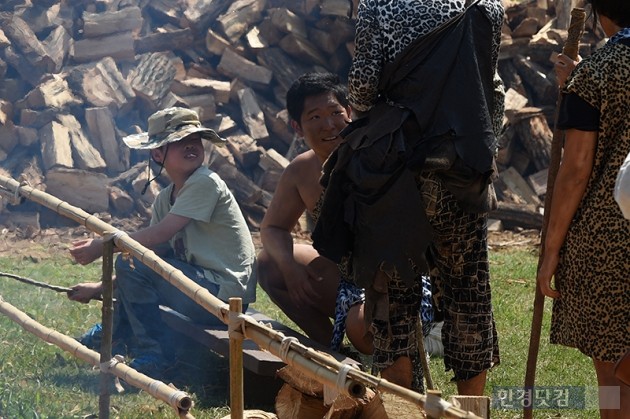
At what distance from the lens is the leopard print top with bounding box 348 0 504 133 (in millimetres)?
3627

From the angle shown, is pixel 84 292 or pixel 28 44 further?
pixel 28 44

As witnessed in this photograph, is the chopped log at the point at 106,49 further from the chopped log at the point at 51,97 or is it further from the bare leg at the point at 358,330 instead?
the bare leg at the point at 358,330

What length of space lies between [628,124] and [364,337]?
181 centimetres

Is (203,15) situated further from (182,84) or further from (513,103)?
(513,103)

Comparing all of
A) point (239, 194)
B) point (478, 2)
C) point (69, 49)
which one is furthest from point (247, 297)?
point (69, 49)

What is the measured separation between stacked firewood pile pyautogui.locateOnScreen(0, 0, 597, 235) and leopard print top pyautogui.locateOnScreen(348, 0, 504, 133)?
5.16 m

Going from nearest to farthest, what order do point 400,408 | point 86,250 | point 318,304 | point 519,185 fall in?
point 400,408, point 86,250, point 318,304, point 519,185

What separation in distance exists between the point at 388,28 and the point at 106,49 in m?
6.63

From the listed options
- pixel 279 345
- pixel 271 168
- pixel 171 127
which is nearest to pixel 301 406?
pixel 279 345

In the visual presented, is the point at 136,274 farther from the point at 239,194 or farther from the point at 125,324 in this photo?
the point at 239,194

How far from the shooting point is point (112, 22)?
982cm

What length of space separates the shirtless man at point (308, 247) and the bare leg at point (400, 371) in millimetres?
768

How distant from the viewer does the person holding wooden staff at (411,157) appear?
11.7ft

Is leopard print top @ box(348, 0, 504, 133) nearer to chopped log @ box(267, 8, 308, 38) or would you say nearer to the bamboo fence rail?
the bamboo fence rail
